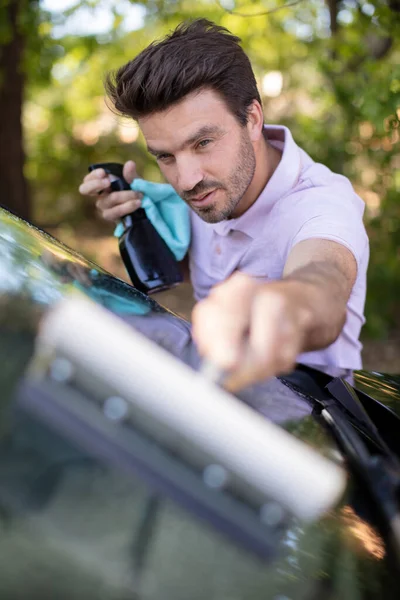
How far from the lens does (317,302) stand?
131cm

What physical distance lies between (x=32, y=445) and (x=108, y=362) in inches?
7.4

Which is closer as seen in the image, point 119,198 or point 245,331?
point 245,331

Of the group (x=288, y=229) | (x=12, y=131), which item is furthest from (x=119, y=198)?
(x=12, y=131)

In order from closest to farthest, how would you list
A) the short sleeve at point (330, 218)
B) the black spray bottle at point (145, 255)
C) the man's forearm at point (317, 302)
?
the man's forearm at point (317, 302)
the short sleeve at point (330, 218)
the black spray bottle at point (145, 255)

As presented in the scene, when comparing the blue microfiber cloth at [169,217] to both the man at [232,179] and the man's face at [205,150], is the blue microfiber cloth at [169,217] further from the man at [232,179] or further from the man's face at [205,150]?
the man's face at [205,150]

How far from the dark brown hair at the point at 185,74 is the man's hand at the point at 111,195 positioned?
0.24 m

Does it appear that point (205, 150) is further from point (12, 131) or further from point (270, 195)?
point (12, 131)

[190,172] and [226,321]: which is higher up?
[226,321]

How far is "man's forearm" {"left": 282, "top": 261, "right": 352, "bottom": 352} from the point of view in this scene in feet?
4.03

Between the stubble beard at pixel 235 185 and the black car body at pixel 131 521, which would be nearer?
the black car body at pixel 131 521

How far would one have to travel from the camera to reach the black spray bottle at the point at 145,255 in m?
2.44

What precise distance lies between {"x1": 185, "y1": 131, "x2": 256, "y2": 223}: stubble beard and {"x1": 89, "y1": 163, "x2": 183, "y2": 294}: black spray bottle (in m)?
0.23

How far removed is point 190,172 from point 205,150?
8 cm

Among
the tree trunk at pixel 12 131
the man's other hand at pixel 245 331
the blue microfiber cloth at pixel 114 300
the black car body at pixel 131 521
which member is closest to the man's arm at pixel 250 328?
the man's other hand at pixel 245 331
